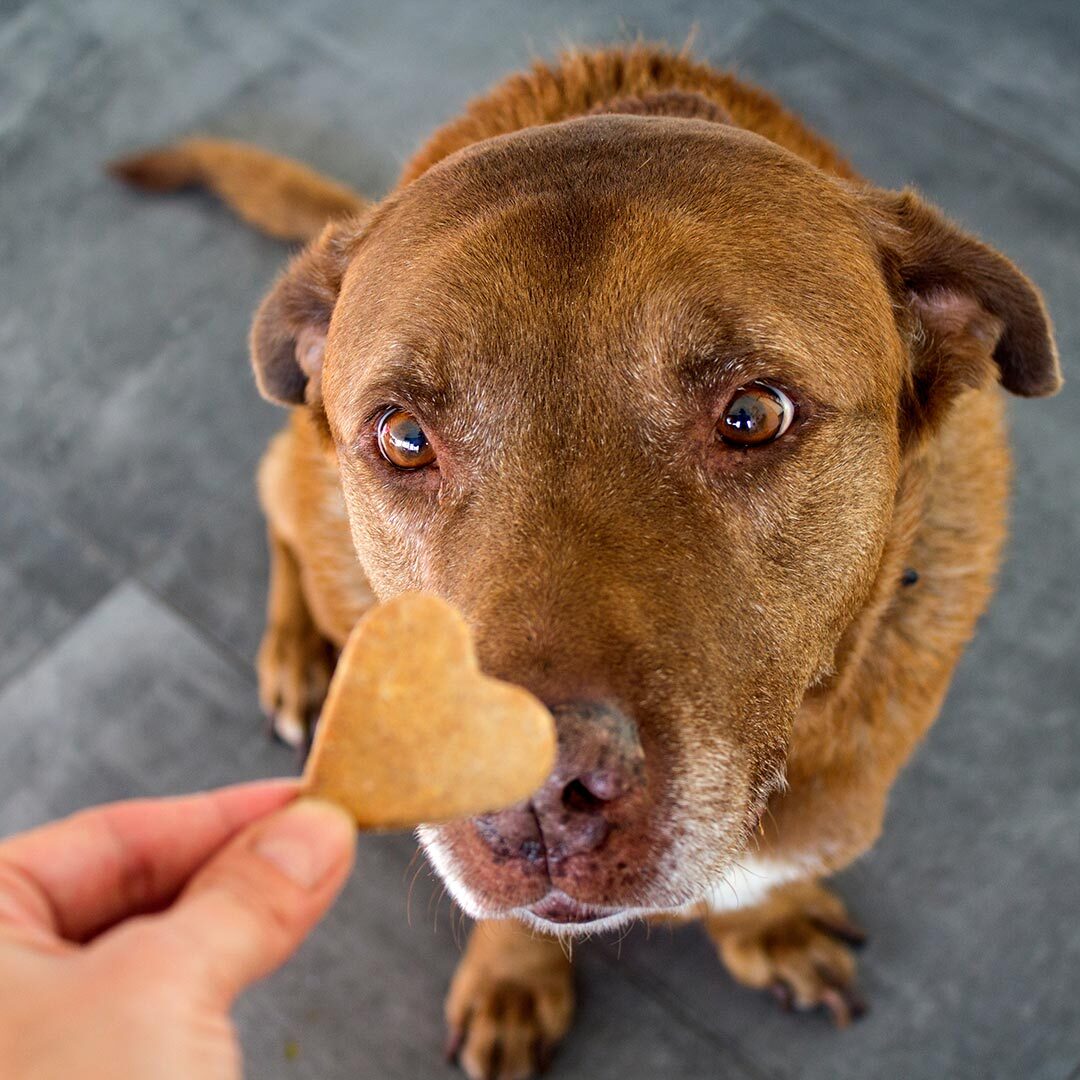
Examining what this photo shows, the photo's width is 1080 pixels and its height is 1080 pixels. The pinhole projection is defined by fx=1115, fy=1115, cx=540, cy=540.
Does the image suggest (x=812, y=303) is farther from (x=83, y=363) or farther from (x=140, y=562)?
(x=83, y=363)

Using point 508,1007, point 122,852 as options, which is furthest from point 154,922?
point 508,1007

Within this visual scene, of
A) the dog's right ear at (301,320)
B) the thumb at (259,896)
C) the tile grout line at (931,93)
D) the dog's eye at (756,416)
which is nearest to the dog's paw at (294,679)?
the dog's right ear at (301,320)

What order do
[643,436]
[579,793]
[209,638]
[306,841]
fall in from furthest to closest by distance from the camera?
[209,638] < [643,436] < [579,793] < [306,841]

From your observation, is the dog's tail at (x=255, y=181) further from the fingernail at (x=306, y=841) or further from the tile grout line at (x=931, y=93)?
the fingernail at (x=306, y=841)

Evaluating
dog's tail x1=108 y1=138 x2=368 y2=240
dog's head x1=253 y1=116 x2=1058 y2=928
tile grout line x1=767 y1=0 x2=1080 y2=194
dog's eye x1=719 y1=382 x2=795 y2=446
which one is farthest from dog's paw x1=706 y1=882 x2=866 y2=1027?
tile grout line x1=767 y1=0 x2=1080 y2=194

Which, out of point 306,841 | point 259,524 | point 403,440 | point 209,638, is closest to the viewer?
point 306,841

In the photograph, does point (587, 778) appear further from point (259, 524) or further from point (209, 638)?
point (259, 524)
